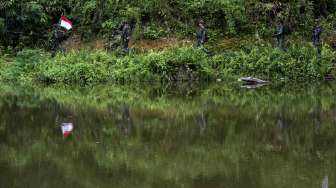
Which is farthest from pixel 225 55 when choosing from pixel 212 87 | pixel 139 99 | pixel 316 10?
pixel 139 99

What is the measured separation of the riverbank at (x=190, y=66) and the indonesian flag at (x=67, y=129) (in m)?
11.4

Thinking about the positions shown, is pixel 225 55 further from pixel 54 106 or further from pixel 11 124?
pixel 11 124

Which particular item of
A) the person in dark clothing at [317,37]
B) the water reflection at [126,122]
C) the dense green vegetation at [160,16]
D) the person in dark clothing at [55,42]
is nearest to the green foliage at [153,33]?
the dense green vegetation at [160,16]

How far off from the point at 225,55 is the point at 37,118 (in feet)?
42.9

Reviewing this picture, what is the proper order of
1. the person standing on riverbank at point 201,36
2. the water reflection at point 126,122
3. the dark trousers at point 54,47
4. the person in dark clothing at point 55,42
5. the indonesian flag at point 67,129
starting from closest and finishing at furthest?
1. the indonesian flag at point 67,129
2. the water reflection at point 126,122
3. the person standing on riverbank at point 201,36
4. the dark trousers at point 54,47
5. the person in dark clothing at point 55,42

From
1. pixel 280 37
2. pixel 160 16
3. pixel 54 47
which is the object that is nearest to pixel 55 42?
pixel 54 47

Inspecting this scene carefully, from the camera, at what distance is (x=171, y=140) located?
10062 millimetres

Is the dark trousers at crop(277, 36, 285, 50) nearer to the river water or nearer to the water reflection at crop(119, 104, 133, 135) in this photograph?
the river water

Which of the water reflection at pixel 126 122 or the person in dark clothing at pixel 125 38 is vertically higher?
the person in dark clothing at pixel 125 38

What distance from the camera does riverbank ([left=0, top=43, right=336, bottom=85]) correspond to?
2353cm

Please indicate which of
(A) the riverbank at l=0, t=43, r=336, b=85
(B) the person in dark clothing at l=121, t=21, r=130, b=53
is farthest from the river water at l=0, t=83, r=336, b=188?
(B) the person in dark clothing at l=121, t=21, r=130, b=53

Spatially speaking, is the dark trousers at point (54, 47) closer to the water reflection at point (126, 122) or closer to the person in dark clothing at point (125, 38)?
the person in dark clothing at point (125, 38)

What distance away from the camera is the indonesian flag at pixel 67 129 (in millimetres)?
11246

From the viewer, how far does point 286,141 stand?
9.80m
